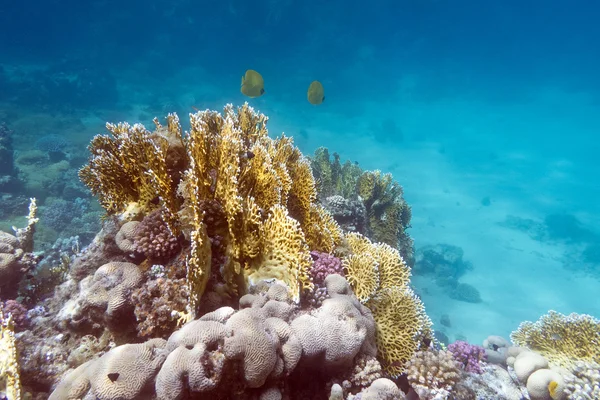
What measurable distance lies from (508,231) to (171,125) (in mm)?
46233

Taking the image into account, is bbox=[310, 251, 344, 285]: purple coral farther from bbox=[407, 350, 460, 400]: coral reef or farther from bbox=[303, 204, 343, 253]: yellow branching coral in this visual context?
bbox=[407, 350, 460, 400]: coral reef

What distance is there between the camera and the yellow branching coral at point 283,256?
3.19m

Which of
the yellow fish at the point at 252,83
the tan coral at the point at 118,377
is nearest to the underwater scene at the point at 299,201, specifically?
the tan coral at the point at 118,377

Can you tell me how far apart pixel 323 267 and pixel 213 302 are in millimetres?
1379

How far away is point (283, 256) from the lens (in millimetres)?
3287

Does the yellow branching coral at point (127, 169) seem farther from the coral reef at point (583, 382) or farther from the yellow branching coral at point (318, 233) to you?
the coral reef at point (583, 382)

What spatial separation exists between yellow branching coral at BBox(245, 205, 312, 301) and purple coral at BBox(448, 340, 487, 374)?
13.1 feet

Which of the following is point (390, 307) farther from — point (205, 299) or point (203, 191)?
point (203, 191)

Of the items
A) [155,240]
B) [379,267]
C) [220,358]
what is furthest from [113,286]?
[379,267]

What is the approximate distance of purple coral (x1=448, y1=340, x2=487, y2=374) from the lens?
5.42 meters

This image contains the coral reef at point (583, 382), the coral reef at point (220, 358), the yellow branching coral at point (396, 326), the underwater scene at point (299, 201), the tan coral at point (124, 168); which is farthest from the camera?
the coral reef at point (583, 382)

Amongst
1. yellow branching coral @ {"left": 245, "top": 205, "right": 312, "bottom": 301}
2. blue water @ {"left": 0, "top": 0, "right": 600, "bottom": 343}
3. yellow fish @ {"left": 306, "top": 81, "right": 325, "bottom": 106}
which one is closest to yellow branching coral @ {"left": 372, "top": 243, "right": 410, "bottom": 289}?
yellow branching coral @ {"left": 245, "top": 205, "right": 312, "bottom": 301}

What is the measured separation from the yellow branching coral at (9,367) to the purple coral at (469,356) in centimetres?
593

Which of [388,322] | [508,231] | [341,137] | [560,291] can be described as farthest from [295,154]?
[341,137]
